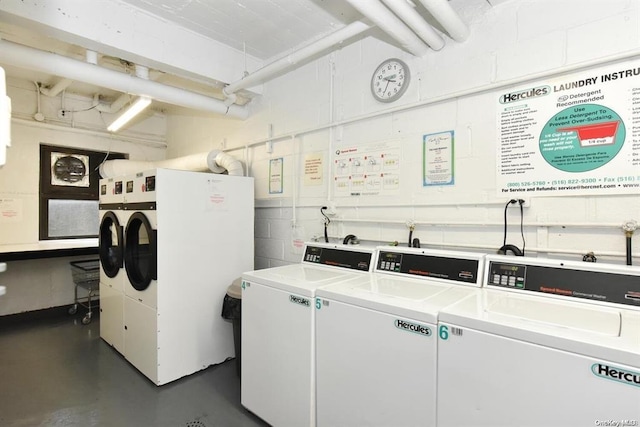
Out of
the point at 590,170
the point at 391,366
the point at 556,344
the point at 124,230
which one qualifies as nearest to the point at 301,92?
the point at 124,230

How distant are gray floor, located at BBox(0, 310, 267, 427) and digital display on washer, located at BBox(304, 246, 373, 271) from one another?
1155 millimetres

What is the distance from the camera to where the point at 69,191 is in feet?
14.4

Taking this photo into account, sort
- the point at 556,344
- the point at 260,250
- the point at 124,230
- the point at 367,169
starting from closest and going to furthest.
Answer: the point at 556,344 → the point at 367,169 → the point at 124,230 → the point at 260,250

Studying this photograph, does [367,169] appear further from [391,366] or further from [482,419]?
[482,419]

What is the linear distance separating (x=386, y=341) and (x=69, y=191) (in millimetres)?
4734

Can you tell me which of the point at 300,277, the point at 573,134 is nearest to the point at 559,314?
the point at 573,134

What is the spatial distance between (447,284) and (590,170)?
945 millimetres

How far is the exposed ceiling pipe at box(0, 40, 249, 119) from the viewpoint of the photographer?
2252 millimetres

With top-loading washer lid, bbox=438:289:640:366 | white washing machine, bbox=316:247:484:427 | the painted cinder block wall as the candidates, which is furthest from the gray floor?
top-loading washer lid, bbox=438:289:640:366

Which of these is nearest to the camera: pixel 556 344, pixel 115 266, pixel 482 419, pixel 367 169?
pixel 556 344

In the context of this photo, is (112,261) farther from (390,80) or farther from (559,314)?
(559,314)

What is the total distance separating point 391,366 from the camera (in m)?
1.49

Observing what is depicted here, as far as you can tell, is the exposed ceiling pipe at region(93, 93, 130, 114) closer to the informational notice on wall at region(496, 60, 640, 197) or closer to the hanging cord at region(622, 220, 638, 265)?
the informational notice on wall at region(496, 60, 640, 197)

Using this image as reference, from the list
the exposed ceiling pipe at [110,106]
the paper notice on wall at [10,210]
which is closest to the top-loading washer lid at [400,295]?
the exposed ceiling pipe at [110,106]
